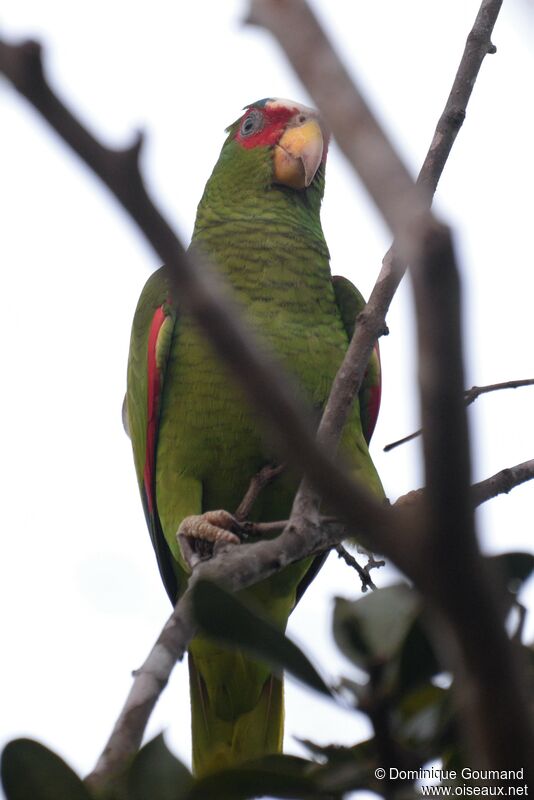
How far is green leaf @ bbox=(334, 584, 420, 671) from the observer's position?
0.90 metres

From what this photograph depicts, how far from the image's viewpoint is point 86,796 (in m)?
1.00

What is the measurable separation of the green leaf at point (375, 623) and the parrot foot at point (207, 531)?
1.17 meters

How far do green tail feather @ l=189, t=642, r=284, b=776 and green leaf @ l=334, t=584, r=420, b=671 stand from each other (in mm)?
1964

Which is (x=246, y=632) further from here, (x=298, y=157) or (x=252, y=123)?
(x=252, y=123)

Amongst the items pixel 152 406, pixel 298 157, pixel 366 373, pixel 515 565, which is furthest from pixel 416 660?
pixel 298 157

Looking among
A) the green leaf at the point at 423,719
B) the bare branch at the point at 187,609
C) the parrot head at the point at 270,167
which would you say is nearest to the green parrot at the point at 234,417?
the parrot head at the point at 270,167

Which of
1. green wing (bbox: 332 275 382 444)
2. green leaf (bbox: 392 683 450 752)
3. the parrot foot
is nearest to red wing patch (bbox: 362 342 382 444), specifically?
green wing (bbox: 332 275 382 444)

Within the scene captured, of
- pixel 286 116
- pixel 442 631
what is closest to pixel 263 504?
pixel 286 116

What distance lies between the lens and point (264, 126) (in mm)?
3779

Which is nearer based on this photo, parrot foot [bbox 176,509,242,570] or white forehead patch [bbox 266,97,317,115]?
parrot foot [bbox 176,509,242,570]

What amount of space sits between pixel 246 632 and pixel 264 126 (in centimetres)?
317

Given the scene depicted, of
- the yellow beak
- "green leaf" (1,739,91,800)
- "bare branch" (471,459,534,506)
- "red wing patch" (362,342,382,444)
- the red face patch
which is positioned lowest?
"green leaf" (1,739,91,800)

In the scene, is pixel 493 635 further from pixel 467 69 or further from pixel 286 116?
pixel 286 116

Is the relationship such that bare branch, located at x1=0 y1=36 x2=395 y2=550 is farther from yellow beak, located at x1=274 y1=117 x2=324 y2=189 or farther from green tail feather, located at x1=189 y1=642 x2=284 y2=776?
yellow beak, located at x1=274 y1=117 x2=324 y2=189
